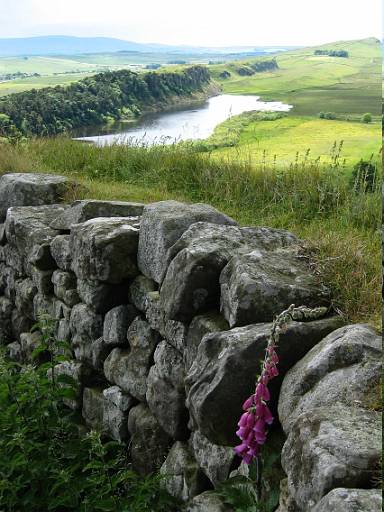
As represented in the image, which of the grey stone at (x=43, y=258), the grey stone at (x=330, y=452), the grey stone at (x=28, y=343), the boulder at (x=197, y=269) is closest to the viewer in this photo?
the grey stone at (x=330, y=452)

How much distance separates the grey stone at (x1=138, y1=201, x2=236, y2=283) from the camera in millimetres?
4699

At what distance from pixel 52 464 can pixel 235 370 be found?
6.68ft

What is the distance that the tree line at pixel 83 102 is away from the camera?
13750 mm

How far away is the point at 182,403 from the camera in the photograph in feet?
13.8

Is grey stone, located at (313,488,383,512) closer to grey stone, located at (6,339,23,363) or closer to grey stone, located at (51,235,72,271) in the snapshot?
grey stone, located at (51,235,72,271)

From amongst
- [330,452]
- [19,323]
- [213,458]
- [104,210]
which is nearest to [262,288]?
[213,458]

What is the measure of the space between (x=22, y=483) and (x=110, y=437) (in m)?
1.22

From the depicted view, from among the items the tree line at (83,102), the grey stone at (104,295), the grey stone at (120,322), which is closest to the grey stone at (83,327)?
the grey stone at (104,295)

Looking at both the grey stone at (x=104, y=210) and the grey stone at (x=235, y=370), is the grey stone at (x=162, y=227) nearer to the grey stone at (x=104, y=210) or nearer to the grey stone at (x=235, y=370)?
the grey stone at (x=104, y=210)

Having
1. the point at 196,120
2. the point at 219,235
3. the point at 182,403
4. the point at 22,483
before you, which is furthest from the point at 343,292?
the point at 196,120

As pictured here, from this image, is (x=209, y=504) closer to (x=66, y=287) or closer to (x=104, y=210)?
(x=66, y=287)

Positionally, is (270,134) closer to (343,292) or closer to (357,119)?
(357,119)

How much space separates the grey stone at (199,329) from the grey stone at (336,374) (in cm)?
82

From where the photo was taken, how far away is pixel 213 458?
3.70 metres
